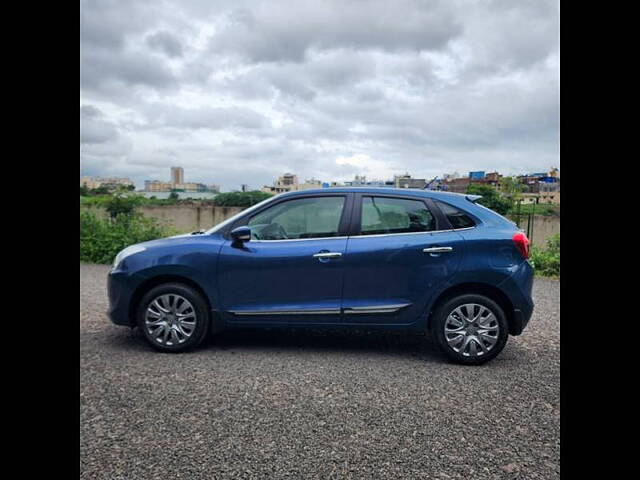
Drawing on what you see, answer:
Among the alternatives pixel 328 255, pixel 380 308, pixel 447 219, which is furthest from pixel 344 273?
pixel 447 219

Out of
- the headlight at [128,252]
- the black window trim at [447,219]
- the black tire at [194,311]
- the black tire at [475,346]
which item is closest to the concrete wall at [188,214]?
the headlight at [128,252]

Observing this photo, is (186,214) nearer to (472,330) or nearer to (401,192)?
(401,192)

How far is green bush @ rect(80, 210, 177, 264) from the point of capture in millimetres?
11781

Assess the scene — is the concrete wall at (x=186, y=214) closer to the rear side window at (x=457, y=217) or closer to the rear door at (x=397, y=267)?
the rear door at (x=397, y=267)

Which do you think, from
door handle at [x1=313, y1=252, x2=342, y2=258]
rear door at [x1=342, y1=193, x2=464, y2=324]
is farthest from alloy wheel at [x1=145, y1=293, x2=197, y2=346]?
rear door at [x1=342, y1=193, x2=464, y2=324]

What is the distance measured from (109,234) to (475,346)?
32.9ft

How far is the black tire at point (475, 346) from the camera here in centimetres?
450

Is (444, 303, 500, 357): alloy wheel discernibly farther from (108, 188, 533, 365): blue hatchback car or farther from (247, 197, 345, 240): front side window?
(247, 197, 345, 240): front side window

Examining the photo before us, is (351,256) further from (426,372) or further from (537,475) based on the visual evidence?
(537,475)

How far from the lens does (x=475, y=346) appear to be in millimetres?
4523
